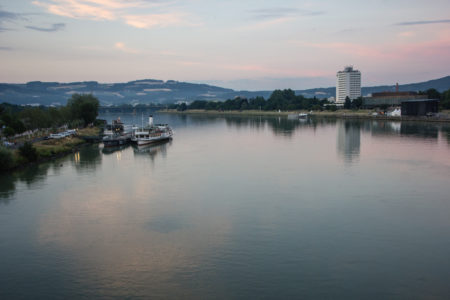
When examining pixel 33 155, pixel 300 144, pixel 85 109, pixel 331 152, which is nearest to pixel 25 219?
pixel 33 155

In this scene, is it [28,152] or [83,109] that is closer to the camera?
[28,152]

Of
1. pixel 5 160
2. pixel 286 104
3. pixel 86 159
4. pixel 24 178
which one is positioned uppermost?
pixel 286 104

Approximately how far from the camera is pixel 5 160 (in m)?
13.3

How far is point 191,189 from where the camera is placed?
1098cm

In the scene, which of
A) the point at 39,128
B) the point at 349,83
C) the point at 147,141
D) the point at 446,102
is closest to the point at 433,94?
the point at 446,102

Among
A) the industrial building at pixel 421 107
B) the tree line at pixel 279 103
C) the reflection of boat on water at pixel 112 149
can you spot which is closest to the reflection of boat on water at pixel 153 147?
the reflection of boat on water at pixel 112 149

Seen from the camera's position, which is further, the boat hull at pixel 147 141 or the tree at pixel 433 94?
the tree at pixel 433 94

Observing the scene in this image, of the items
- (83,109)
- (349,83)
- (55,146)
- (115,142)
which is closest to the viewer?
(55,146)

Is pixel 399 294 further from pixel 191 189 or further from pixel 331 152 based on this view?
pixel 331 152

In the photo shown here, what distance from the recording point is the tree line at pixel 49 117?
70.4 ft

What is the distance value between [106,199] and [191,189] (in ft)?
7.90

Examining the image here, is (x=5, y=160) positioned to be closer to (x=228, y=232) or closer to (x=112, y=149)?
(x=112, y=149)

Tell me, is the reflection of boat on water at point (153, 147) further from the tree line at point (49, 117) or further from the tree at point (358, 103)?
the tree at point (358, 103)

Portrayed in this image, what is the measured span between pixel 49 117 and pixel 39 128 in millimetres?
1404
